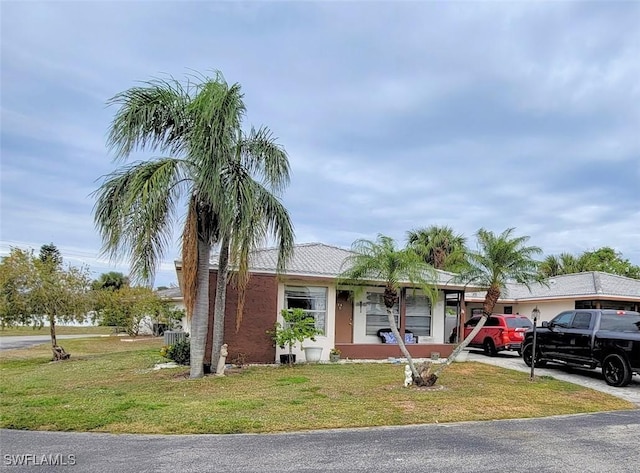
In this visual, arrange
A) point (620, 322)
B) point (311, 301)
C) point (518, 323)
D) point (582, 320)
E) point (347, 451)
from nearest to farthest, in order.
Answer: point (347, 451) < point (620, 322) < point (582, 320) < point (311, 301) < point (518, 323)

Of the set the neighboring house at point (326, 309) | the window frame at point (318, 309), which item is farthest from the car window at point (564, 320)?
the window frame at point (318, 309)

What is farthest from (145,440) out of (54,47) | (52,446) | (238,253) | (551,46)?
(551,46)

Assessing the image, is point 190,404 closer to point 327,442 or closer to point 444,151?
point 327,442

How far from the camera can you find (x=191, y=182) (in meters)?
11.8

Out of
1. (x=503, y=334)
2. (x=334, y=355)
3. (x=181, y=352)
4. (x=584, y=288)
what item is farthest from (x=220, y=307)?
(x=584, y=288)

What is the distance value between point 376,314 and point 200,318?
826cm

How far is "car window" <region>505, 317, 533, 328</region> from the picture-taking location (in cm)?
1972

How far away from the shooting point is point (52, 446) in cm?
633

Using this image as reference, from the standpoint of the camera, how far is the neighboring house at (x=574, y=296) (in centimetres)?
2308

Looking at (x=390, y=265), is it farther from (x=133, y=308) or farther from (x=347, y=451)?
(x=133, y=308)

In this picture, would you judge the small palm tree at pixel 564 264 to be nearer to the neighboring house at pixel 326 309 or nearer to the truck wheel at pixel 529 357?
the neighboring house at pixel 326 309

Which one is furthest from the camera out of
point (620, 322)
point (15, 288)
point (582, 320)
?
point (15, 288)

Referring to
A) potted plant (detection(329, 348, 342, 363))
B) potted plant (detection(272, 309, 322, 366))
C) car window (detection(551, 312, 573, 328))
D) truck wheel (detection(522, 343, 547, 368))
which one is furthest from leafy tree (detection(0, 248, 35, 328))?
car window (detection(551, 312, 573, 328))

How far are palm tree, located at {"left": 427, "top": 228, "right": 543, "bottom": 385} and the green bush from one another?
7.37 meters
